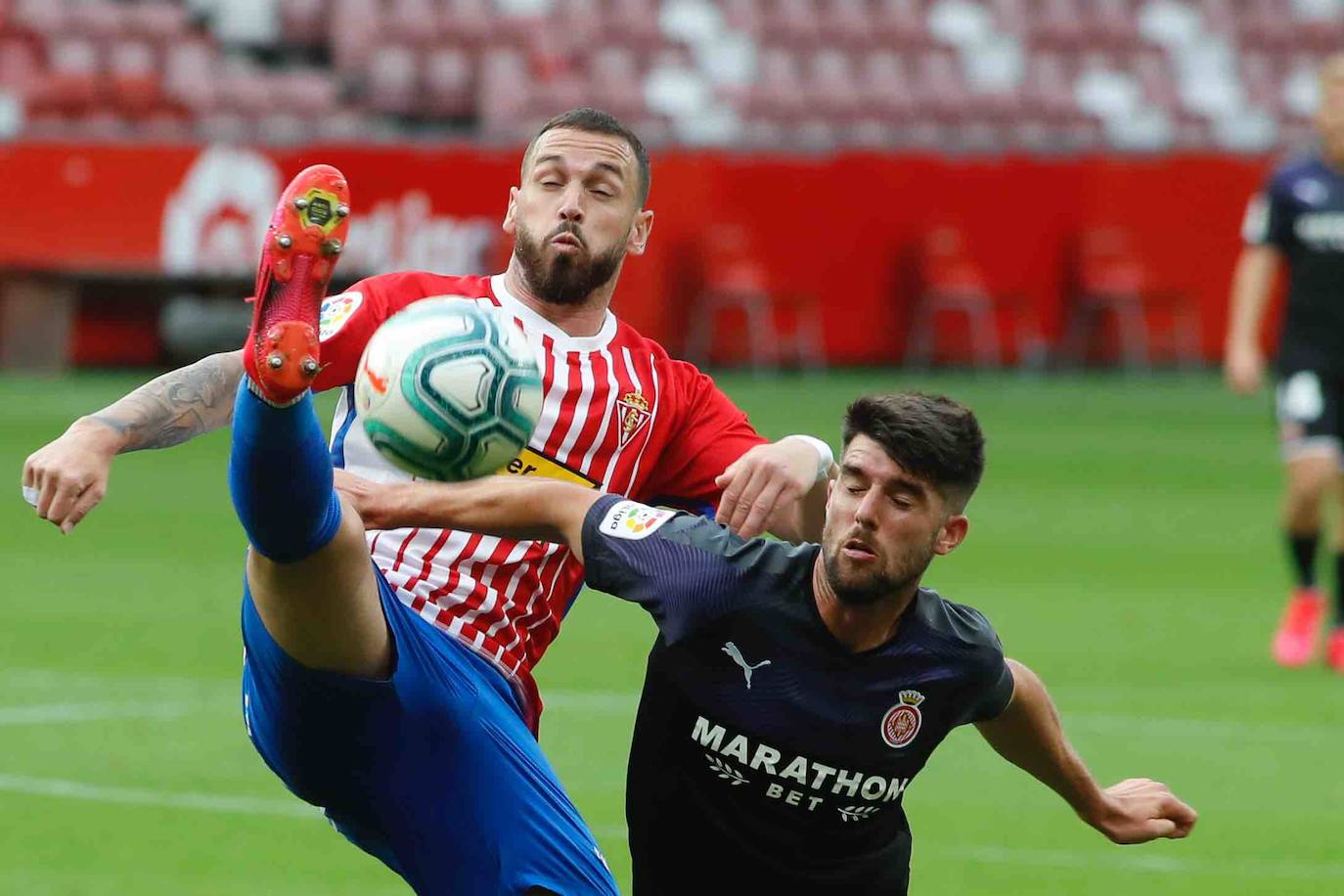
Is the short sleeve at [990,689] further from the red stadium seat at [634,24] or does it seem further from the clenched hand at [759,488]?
the red stadium seat at [634,24]

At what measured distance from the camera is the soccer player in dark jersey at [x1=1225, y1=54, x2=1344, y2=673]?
10.6 meters

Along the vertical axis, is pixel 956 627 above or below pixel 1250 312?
above

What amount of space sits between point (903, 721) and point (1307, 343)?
6392 mm

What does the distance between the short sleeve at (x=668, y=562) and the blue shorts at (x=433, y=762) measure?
395 millimetres

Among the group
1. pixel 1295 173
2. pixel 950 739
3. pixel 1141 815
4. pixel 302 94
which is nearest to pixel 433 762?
pixel 1141 815

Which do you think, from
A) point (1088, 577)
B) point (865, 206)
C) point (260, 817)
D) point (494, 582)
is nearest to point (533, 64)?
point (865, 206)

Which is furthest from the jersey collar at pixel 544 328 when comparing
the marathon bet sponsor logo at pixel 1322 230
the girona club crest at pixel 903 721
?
the marathon bet sponsor logo at pixel 1322 230

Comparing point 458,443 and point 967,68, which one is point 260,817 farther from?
point 967,68

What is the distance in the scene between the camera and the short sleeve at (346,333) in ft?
17.0

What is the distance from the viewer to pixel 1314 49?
29.3 metres

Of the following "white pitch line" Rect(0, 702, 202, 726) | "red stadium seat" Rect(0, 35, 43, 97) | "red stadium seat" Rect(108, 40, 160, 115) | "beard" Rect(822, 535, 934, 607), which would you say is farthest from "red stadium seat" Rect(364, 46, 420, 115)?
"beard" Rect(822, 535, 934, 607)

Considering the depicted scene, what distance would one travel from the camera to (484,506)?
461 centimetres

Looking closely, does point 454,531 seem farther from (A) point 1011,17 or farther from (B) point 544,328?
(A) point 1011,17

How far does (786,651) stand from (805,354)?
786 inches
